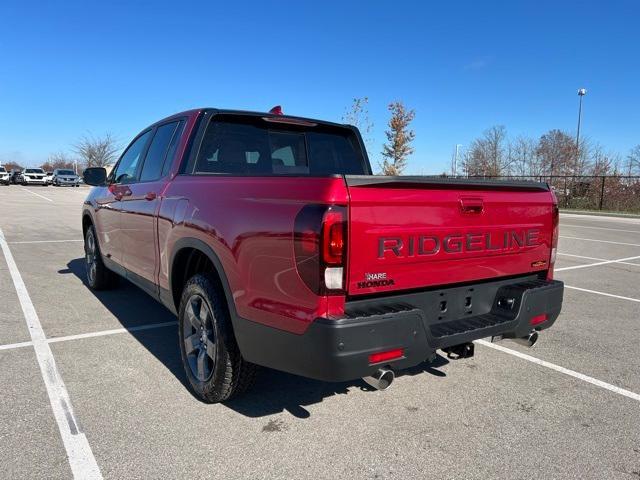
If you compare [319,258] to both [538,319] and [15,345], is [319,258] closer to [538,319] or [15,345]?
[538,319]

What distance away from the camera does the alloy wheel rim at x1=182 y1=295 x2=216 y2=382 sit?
3.19 m

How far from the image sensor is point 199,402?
10.7 feet

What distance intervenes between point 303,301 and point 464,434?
1.38 m

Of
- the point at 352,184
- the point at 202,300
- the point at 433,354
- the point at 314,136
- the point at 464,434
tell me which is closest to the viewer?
the point at 352,184

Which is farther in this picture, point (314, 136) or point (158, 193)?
point (314, 136)

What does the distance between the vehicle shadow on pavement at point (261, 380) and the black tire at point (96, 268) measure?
631 millimetres

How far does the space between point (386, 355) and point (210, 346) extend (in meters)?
1.27

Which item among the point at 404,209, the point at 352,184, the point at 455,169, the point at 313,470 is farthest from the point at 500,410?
the point at 455,169

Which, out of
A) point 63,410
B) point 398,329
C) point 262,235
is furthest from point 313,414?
point 63,410

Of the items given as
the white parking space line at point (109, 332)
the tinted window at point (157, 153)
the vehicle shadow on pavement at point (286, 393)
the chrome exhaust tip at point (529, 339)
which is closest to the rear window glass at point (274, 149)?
the tinted window at point (157, 153)

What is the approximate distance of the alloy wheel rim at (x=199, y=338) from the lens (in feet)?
10.5

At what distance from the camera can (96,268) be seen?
6.11 metres

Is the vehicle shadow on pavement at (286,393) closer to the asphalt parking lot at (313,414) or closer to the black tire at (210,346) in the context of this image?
the asphalt parking lot at (313,414)

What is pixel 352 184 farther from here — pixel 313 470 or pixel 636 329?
pixel 636 329
